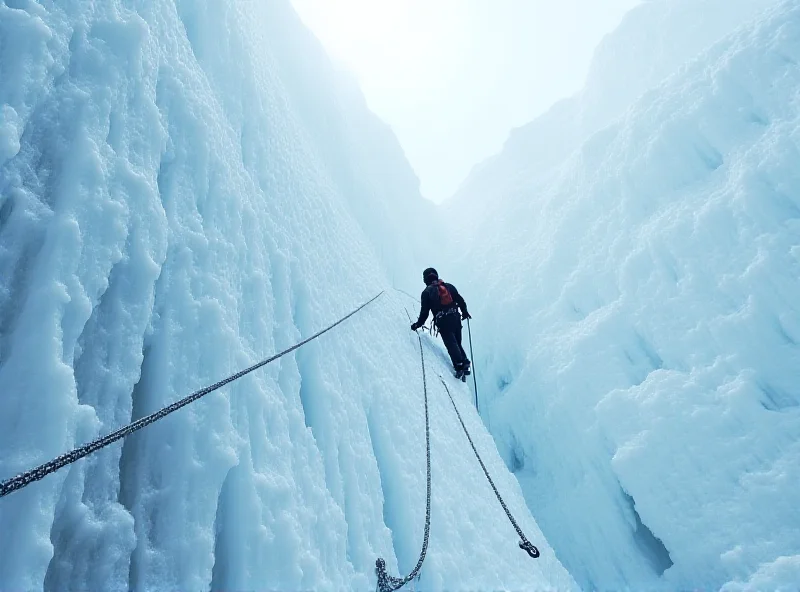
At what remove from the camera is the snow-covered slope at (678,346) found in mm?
4176

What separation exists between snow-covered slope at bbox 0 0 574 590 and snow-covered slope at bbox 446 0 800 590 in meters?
2.18

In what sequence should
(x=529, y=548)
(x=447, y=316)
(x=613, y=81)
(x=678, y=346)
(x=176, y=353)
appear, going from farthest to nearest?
(x=613, y=81)
(x=447, y=316)
(x=678, y=346)
(x=529, y=548)
(x=176, y=353)

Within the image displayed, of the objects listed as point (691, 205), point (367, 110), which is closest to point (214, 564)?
point (691, 205)

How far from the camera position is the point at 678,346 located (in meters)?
5.11

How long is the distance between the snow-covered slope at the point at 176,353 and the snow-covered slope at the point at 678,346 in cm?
218

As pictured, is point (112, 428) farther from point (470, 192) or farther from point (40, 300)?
point (470, 192)

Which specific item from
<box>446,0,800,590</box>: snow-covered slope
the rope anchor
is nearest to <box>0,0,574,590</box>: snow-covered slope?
the rope anchor

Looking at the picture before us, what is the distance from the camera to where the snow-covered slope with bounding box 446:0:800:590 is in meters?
4.18

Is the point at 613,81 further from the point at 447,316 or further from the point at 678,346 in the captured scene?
the point at 447,316

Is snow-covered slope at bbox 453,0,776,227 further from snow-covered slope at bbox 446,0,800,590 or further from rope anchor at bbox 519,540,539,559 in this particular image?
rope anchor at bbox 519,540,539,559

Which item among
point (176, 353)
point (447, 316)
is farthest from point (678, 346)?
point (176, 353)

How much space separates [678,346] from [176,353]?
18.0 feet

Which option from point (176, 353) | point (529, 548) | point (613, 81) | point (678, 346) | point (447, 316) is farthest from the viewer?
point (613, 81)

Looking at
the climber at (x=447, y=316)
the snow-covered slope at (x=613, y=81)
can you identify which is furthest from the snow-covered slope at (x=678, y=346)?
the snow-covered slope at (x=613, y=81)
